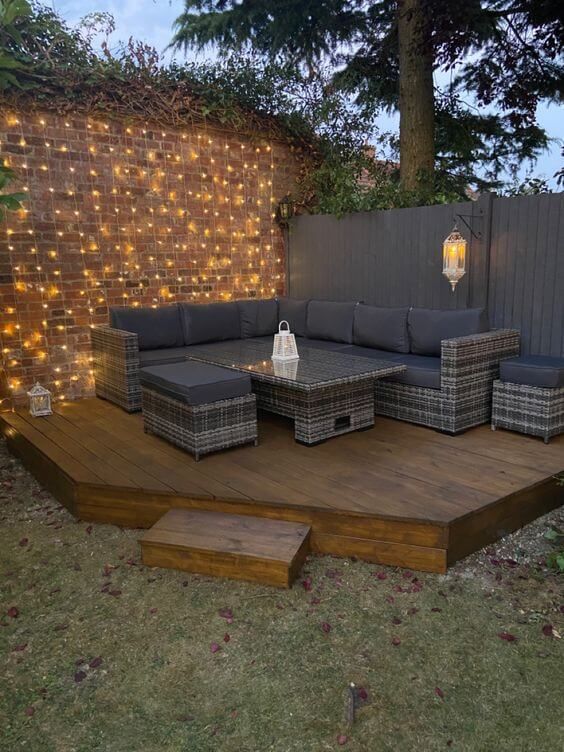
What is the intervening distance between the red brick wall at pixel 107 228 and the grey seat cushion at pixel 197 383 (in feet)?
5.32

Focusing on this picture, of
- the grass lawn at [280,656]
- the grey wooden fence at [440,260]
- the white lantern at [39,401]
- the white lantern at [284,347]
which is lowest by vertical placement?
the grass lawn at [280,656]

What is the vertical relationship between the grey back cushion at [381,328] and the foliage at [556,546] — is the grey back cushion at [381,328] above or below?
above

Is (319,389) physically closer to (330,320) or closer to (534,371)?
(534,371)

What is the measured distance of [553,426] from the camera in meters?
3.70

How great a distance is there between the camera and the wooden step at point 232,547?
256cm

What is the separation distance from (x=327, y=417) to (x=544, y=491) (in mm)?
1376

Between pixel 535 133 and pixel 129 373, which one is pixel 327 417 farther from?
pixel 535 133

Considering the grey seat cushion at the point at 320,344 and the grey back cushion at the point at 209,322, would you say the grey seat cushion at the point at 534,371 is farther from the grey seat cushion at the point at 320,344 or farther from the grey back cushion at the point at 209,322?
the grey back cushion at the point at 209,322

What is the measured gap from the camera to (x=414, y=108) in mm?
6008

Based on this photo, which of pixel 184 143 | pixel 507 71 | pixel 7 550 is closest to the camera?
pixel 7 550

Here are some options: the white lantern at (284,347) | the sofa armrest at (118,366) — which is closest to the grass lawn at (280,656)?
the white lantern at (284,347)

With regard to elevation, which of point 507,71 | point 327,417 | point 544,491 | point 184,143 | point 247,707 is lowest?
point 247,707

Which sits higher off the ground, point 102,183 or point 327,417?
point 102,183

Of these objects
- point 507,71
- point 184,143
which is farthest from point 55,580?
point 507,71
